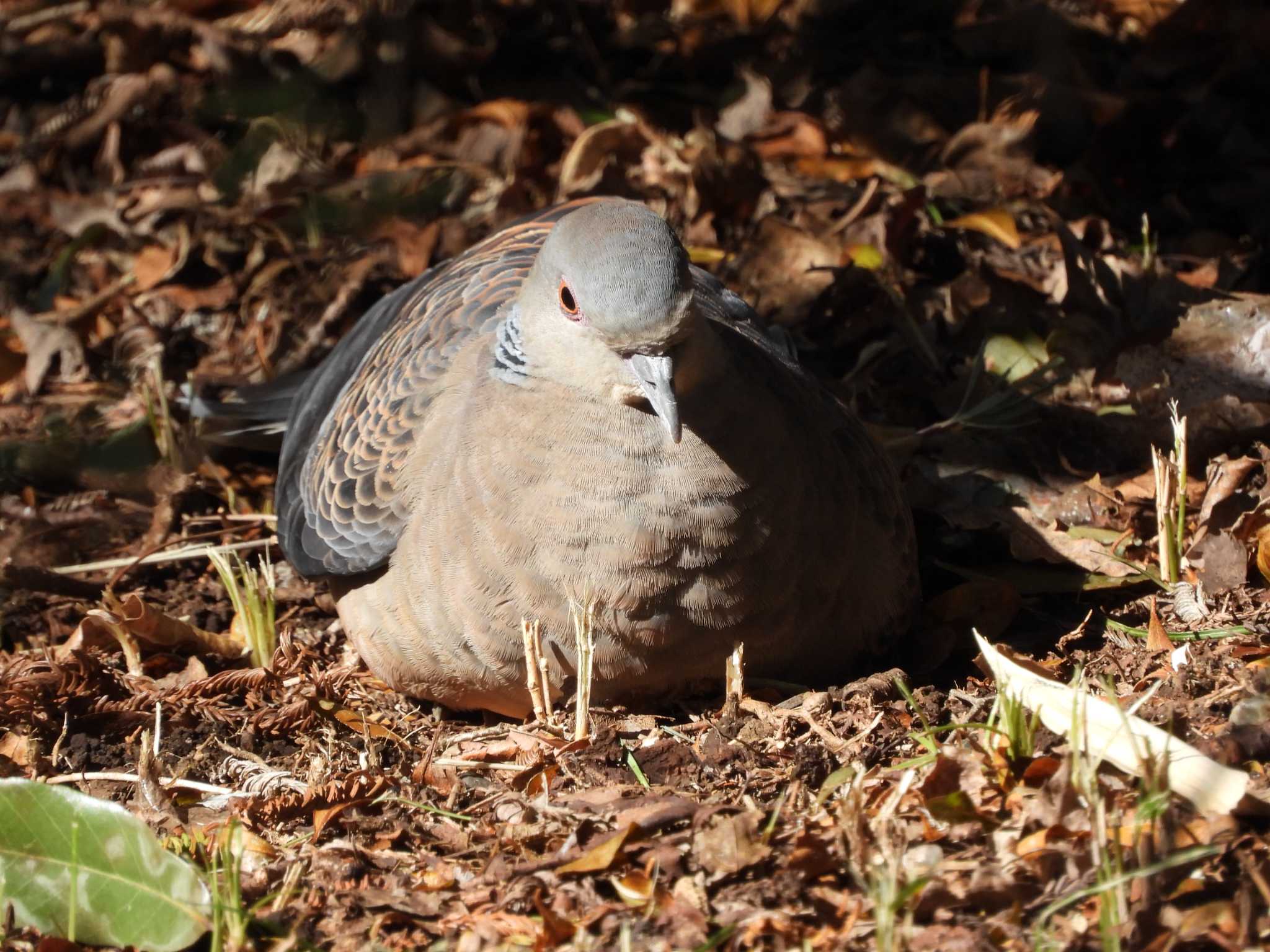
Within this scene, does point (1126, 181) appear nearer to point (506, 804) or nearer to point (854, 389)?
point (854, 389)

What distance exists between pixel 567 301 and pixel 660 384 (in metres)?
0.35

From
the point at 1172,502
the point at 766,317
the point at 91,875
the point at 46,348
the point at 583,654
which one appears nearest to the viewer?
the point at 91,875

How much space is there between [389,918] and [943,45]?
533 centimetres

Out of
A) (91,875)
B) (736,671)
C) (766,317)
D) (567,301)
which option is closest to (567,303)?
(567,301)

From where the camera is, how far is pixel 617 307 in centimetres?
329

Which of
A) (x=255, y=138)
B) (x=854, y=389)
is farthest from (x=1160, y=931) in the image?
(x=255, y=138)

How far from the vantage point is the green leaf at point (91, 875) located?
9.44ft

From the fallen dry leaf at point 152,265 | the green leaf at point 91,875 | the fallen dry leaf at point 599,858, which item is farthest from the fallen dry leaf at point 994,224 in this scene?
the green leaf at point 91,875

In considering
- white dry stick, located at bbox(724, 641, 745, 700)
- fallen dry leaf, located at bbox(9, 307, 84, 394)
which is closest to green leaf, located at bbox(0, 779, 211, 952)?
white dry stick, located at bbox(724, 641, 745, 700)

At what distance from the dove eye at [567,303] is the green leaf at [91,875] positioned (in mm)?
1464

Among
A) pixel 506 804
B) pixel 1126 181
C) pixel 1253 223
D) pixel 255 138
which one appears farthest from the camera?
pixel 1126 181

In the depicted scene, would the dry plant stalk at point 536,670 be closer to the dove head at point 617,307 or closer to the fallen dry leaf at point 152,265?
the dove head at point 617,307

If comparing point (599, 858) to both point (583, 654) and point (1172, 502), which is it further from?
point (1172, 502)

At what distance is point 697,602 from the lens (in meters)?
3.54
